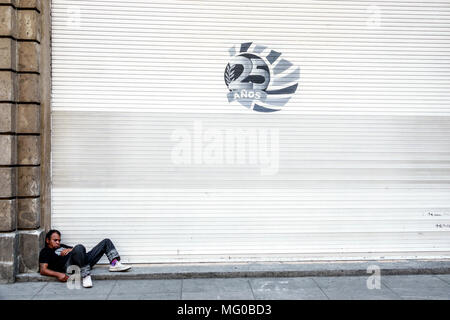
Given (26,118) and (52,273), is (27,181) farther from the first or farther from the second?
(52,273)

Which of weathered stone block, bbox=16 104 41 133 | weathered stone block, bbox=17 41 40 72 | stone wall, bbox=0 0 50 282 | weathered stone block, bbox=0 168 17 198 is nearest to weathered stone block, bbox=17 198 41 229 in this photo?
stone wall, bbox=0 0 50 282

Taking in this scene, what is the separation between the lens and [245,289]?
6.21m

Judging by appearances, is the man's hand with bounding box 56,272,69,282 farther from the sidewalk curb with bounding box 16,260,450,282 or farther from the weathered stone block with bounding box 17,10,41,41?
the weathered stone block with bounding box 17,10,41,41

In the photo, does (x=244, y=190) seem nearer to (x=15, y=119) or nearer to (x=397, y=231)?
(x=397, y=231)

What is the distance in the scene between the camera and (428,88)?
741cm

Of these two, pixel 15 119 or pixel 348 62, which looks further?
pixel 348 62

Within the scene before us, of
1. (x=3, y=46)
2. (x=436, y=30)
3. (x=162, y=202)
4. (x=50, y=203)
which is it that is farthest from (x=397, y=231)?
(x=3, y=46)

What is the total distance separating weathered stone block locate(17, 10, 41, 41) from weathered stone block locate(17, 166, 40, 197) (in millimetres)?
2011

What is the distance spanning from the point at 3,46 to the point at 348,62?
5.45m

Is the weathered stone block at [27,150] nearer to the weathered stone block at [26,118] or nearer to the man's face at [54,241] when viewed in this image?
the weathered stone block at [26,118]

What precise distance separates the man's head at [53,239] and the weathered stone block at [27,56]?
2.50 m

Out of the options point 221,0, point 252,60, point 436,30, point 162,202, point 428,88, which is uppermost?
point 221,0

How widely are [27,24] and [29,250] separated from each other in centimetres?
345

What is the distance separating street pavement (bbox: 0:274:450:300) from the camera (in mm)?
5918
